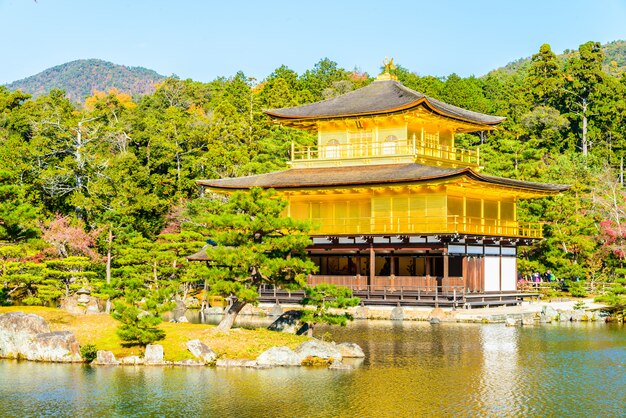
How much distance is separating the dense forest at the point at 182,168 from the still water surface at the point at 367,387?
3945 millimetres

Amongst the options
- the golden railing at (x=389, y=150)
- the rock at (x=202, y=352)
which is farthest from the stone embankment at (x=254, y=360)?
the golden railing at (x=389, y=150)

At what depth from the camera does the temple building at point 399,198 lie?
128 ft

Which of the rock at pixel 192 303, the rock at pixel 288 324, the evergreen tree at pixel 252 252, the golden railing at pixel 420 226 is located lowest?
the rock at pixel 192 303

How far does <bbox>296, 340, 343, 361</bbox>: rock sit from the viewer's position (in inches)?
912

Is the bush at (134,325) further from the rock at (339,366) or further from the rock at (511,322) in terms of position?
the rock at (511,322)

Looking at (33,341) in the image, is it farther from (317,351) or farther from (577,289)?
(577,289)

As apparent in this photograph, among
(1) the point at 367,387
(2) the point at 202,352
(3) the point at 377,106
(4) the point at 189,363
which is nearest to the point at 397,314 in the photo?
(3) the point at 377,106

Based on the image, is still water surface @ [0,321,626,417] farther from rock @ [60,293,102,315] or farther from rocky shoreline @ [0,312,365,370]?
rock @ [60,293,102,315]

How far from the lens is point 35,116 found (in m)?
59.6

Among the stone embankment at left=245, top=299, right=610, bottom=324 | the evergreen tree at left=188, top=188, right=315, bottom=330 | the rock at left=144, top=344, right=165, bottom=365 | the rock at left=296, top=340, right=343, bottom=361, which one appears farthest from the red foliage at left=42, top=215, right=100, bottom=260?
the rock at left=296, top=340, right=343, bottom=361

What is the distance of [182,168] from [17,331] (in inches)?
1318

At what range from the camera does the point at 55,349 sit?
77.2 feet

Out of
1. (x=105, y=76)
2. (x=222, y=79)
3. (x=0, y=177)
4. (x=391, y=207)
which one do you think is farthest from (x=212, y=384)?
(x=105, y=76)

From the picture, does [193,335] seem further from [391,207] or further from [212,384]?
[391,207]
